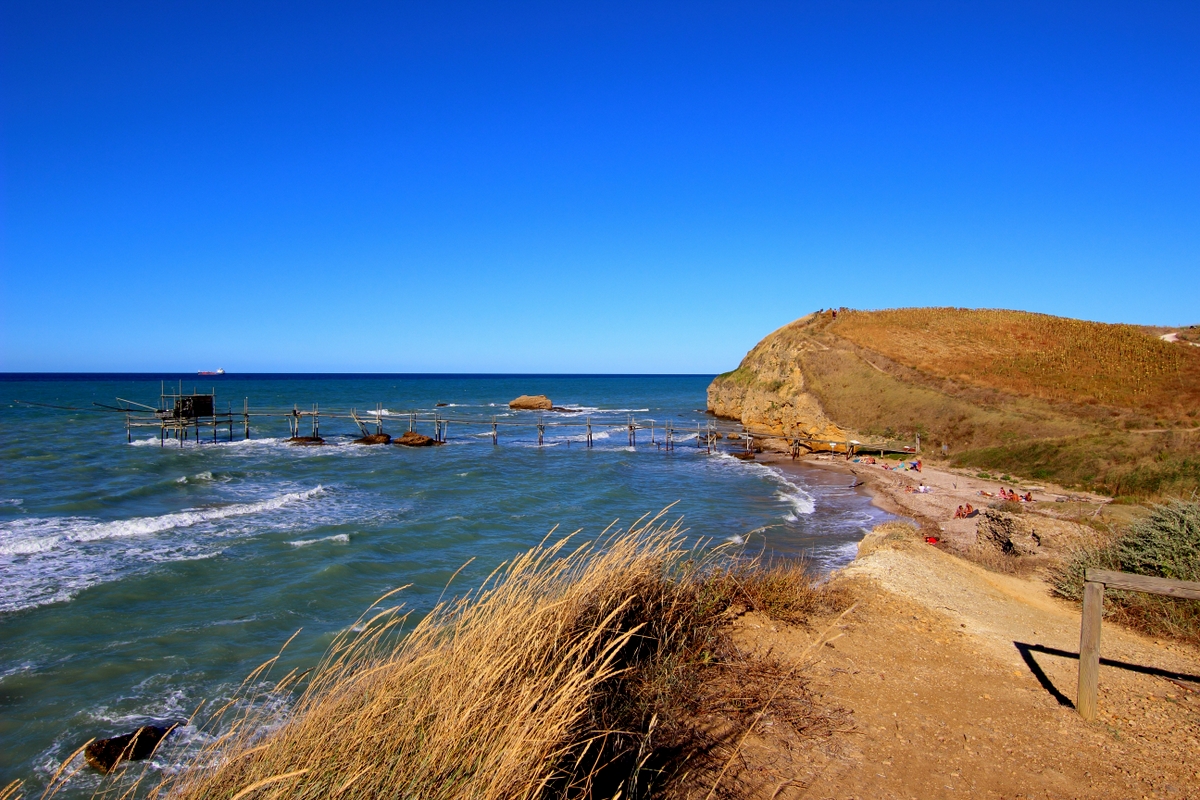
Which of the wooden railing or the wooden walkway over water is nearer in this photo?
the wooden railing

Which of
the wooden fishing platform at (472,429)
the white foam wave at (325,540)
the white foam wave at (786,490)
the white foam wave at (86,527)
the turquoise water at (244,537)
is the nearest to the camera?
the turquoise water at (244,537)

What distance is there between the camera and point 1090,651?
5.56 m

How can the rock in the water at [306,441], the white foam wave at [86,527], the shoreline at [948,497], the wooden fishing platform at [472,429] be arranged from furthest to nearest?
the rock in the water at [306,441], the wooden fishing platform at [472,429], the shoreline at [948,497], the white foam wave at [86,527]

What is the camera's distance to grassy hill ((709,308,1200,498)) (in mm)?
23031

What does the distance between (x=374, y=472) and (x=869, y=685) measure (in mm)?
26135

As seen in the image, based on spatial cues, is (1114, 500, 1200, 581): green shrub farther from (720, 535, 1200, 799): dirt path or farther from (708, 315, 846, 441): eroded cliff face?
(708, 315, 846, 441): eroded cliff face

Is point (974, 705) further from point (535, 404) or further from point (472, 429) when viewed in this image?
point (535, 404)

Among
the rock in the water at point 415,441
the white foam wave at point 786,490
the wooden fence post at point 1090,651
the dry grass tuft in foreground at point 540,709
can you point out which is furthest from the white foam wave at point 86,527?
the wooden fence post at point 1090,651

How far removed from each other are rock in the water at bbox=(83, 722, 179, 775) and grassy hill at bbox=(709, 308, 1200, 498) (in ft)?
73.6

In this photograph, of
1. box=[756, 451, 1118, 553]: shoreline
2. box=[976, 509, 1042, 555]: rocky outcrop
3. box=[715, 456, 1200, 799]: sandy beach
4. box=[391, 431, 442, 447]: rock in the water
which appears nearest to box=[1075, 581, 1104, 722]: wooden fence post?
box=[715, 456, 1200, 799]: sandy beach

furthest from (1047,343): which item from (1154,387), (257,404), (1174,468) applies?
(257,404)

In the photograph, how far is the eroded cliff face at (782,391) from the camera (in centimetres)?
4088

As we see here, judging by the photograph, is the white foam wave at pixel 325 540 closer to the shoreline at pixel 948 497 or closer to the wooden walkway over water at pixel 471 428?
the shoreline at pixel 948 497

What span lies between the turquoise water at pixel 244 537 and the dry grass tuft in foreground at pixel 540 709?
4810mm
